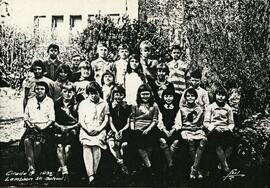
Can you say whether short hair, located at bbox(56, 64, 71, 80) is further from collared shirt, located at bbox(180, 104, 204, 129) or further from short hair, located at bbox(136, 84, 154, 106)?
collared shirt, located at bbox(180, 104, 204, 129)

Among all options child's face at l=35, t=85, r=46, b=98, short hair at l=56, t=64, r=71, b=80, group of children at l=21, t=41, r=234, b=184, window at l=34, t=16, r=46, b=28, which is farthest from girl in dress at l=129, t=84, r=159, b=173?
window at l=34, t=16, r=46, b=28

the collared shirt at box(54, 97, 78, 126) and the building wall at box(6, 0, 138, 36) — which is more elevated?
the building wall at box(6, 0, 138, 36)

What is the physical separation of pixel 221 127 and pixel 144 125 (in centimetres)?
75

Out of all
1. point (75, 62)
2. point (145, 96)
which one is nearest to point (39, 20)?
point (75, 62)

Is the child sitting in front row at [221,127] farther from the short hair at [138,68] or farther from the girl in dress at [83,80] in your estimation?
the girl in dress at [83,80]

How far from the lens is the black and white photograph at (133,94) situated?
143 inches

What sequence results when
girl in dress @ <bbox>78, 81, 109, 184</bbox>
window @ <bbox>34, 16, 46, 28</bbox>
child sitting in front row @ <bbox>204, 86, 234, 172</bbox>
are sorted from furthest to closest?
window @ <bbox>34, 16, 46, 28</bbox>
child sitting in front row @ <bbox>204, 86, 234, 172</bbox>
girl in dress @ <bbox>78, 81, 109, 184</bbox>

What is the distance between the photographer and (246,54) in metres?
3.90

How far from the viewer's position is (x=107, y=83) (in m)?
3.67

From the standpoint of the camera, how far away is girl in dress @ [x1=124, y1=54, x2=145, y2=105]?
3.66 m

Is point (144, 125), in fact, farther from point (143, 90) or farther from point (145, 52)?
point (145, 52)

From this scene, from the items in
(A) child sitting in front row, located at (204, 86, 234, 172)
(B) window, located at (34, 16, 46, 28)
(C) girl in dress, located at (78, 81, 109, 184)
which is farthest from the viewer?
(B) window, located at (34, 16, 46, 28)
